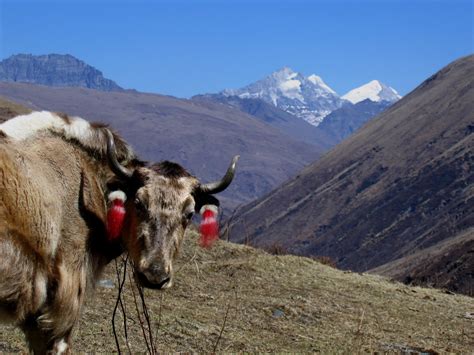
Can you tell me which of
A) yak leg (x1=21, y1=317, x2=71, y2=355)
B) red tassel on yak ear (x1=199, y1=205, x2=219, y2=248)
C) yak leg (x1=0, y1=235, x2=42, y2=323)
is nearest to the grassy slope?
red tassel on yak ear (x1=199, y1=205, x2=219, y2=248)

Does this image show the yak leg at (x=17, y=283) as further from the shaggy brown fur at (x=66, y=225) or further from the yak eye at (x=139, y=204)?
the yak eye at (x=139, y=204)

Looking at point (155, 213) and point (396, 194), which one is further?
point (396, 194)

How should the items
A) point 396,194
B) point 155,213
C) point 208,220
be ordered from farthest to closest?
point 396,194 < point 208,220 < point 155,213

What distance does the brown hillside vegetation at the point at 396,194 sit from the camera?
5108 inches

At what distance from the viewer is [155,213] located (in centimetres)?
720

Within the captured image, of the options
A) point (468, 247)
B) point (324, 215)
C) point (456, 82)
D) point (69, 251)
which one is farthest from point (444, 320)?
point (456, 82)

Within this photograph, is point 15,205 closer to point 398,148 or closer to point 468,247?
point 468,247

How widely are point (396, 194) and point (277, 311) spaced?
14789 cm

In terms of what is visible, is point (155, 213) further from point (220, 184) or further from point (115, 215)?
point (220, 184)

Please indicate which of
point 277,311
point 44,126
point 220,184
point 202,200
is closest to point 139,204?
point 202,200

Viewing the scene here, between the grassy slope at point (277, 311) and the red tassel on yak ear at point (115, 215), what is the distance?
1220 mm

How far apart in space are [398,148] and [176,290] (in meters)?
173

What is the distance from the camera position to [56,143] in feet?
24.2

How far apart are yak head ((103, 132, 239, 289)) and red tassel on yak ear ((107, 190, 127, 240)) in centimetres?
12
